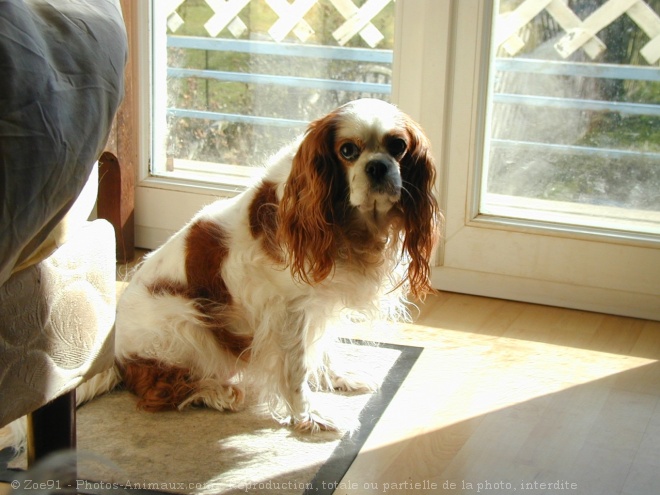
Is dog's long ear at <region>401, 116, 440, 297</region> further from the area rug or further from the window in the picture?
the window

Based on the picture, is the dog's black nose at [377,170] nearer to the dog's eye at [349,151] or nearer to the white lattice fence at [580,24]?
the dog's eye at [349,151]

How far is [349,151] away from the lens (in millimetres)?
1842

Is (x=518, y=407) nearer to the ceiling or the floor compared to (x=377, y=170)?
nearer to the floor

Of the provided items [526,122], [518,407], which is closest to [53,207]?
[518,407]

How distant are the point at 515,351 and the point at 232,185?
131 centimetres

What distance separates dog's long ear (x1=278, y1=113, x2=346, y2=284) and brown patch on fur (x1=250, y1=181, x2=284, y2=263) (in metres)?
0.07

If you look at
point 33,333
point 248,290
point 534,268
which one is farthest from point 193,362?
point 534,268

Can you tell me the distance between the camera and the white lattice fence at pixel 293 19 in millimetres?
2896

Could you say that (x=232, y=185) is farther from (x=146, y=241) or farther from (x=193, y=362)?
(x=193, y=362)

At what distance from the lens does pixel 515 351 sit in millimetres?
2426

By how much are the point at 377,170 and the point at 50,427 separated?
2.78ft

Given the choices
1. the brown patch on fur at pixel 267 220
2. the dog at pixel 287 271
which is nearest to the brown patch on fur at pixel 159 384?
the dog at pixel 287 271

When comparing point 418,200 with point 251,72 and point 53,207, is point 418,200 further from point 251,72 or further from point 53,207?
point 251,72

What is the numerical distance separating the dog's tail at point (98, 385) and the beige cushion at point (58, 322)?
0.61 meters
